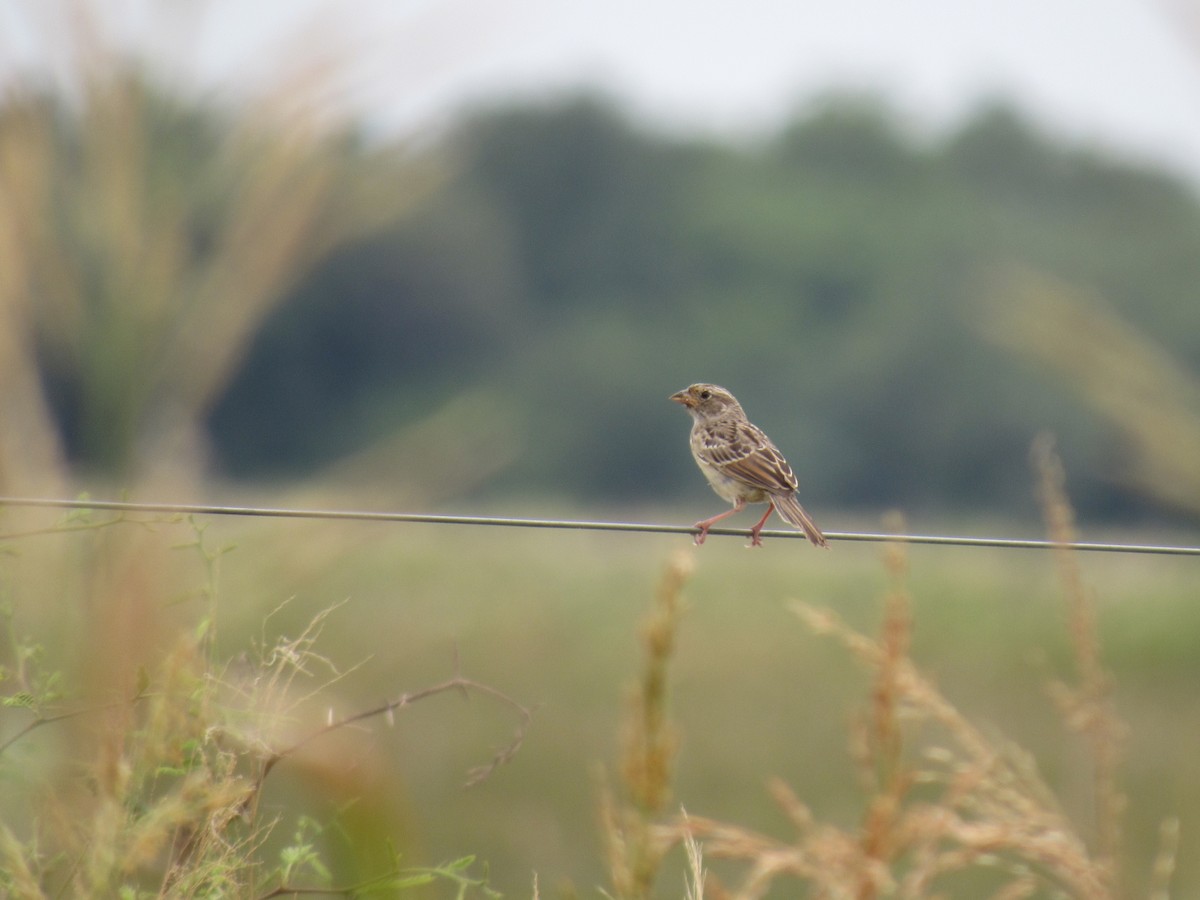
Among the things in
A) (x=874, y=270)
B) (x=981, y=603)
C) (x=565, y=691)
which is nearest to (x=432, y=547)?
(x=565, y=691)

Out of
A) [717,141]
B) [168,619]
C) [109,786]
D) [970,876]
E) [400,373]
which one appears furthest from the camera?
[717,141]

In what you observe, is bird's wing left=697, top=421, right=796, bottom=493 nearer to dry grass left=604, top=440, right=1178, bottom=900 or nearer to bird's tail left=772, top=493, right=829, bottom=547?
bird's tail left=772, top=493, right=829, bottom=547

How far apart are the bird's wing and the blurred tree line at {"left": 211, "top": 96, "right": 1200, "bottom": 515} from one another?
134 ft

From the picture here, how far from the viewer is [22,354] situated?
1958 mm

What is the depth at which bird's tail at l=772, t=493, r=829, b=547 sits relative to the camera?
21.9 ft

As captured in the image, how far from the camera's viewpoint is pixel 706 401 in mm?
8922

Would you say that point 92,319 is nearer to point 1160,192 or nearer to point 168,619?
point 168,619

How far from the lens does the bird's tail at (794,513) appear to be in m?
6.67

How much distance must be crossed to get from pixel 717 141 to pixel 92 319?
83.6 m

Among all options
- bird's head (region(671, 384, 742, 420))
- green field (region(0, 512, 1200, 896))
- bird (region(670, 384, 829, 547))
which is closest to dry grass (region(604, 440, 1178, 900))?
green field (region(0, 512, 1200, 896))

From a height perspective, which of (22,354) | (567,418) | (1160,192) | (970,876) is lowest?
(970,876)

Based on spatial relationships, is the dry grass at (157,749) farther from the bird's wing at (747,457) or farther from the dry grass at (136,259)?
the bird's wing at (747,457)

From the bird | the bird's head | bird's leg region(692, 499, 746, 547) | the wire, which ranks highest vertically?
the bird's head

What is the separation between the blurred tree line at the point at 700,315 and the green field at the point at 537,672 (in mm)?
26598
